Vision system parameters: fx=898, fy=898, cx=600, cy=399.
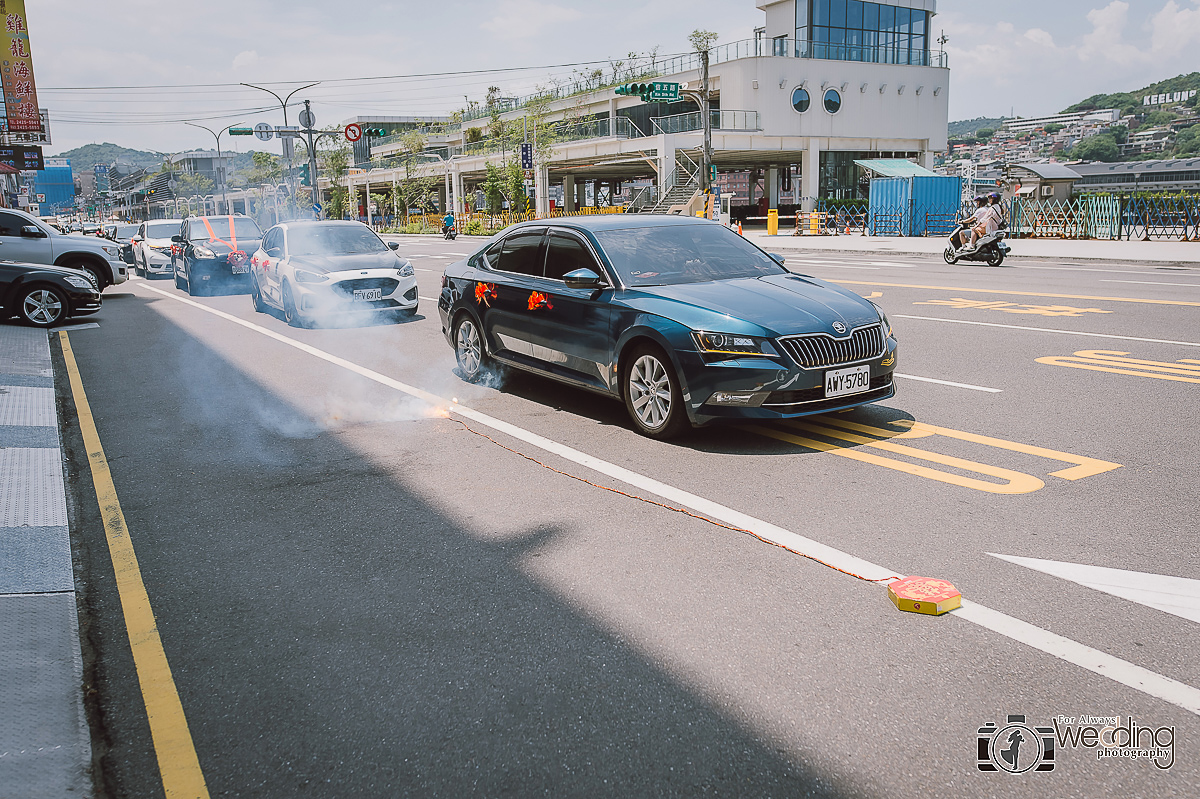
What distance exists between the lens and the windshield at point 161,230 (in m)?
26.1

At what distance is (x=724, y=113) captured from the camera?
180 feet

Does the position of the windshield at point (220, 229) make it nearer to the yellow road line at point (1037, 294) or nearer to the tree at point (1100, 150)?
the yellow road line at point (1037, 294)

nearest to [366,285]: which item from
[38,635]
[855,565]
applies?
[38,635]

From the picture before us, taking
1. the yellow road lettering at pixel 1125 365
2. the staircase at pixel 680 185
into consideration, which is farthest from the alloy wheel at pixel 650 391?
the staircase at pixel 680 185

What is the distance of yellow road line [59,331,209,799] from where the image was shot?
2877 mm

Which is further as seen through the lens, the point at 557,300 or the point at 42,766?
the point at 557,300

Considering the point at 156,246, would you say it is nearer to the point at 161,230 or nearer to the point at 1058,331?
the point at 161,230

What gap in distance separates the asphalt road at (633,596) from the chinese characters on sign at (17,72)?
29.3m

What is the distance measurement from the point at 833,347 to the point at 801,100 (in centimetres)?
5539

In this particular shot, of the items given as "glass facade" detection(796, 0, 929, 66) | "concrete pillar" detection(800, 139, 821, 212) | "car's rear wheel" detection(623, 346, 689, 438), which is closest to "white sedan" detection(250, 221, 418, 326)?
"car's rear wheel" detection(623, 346, 689, 438)

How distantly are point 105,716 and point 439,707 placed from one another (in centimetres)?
120

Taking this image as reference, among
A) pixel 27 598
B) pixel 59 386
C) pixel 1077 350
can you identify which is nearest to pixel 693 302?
pixel 27 598

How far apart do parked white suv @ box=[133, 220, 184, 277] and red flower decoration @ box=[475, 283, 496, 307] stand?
19976 mm

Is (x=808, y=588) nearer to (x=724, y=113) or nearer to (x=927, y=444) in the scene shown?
(x=927, y=444)
